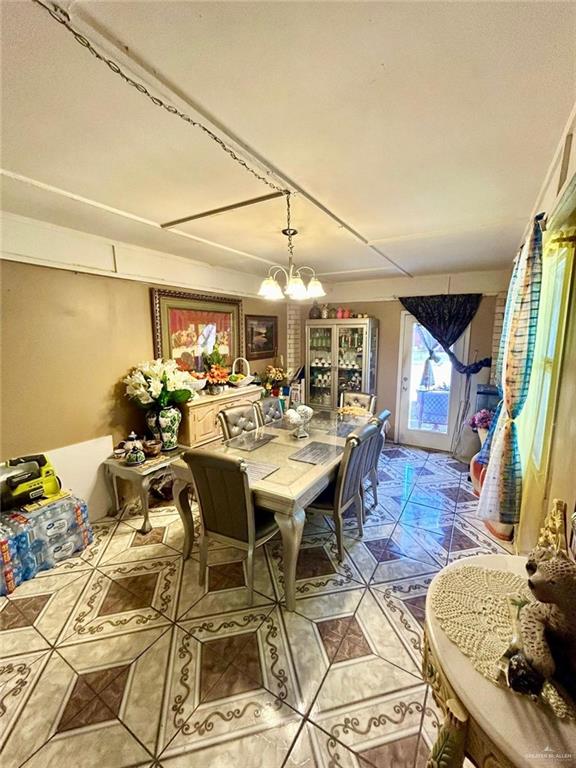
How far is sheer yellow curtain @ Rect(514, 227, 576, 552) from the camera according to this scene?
169cm

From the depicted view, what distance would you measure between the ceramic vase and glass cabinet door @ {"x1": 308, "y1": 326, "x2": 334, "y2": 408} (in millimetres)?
2659

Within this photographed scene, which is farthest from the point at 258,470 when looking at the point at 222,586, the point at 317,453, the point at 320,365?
the point at 320,365

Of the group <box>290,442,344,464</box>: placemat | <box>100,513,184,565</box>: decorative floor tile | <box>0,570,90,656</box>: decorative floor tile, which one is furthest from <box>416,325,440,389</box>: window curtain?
<box>0,570,90,656</box>: decorative floor tile

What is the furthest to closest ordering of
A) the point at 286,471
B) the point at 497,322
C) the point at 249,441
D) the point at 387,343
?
the point at 387,343 < the point at 497,322 < the point at 249,441 < the point at 286,471

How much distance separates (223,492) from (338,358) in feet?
11.2

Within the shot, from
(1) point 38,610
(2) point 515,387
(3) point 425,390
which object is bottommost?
(1) point 38,610

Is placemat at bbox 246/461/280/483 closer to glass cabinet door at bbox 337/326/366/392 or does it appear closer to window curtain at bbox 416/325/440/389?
glass cabinet door at bbox 337/326/366/392

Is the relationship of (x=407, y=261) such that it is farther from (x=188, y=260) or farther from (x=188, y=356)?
(x=188, y=356)

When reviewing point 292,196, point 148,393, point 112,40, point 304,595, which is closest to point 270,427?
point 148,393

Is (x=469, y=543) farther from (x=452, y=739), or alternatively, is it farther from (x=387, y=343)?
(x=387, y=343)

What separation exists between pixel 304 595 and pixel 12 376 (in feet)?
8.12

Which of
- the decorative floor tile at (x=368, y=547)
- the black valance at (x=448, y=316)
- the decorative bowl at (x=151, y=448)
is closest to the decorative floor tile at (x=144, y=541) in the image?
the decorative bowl at (x=151, y=448)

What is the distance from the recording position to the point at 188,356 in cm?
352

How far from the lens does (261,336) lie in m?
4.57
